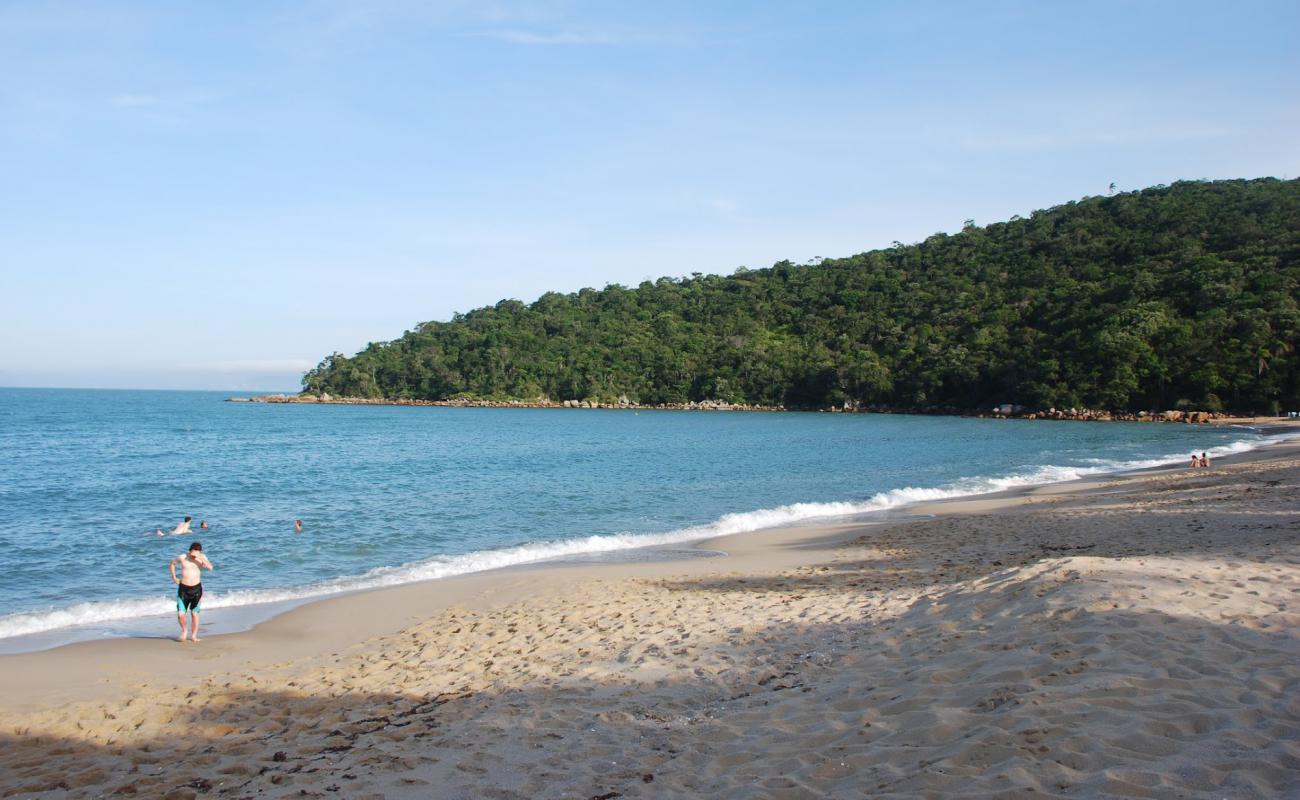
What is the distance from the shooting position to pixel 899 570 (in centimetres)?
1213

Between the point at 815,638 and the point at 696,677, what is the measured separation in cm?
160

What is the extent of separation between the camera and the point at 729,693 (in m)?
6.45

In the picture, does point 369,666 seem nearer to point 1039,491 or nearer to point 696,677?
point 696,677

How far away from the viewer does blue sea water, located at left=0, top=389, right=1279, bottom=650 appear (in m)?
13.8

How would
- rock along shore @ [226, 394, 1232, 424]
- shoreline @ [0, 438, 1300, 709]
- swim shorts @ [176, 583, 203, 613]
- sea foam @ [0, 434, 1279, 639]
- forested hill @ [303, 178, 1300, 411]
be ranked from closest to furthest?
shoreline @ [0, 438, 1300, 709], swim shorts @ [176, 583, 203, 613], sea foam @ [0, 434, 1279, 639], rock along shore @ [226, 394, 1232, 424], forested hill @ [303, 178, 1300, 411]

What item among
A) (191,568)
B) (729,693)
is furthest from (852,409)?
(729,693)

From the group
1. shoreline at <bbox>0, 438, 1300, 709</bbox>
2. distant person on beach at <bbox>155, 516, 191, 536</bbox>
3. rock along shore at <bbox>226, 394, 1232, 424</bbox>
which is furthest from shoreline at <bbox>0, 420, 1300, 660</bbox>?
rock along shore at <bbox>226, 394, 1232, 424</bbox>

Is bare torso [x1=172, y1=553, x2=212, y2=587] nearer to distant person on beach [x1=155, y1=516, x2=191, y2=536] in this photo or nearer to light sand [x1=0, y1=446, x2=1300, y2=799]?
light sand [x1=0, y1=446, x2=1300, y2=799]

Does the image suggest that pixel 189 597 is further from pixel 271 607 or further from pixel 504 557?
pixel 504 557

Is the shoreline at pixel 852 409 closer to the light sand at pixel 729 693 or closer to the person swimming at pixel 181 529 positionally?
the light sand at pixel 729 693

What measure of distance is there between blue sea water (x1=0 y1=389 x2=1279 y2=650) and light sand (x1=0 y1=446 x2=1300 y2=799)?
3.58 meters

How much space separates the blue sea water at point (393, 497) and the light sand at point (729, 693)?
11.8 ft

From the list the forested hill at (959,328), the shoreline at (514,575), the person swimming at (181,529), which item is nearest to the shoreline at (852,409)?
the forested hill at (959,328)

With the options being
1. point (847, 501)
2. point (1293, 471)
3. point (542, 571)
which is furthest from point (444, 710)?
point (1293, 471)
